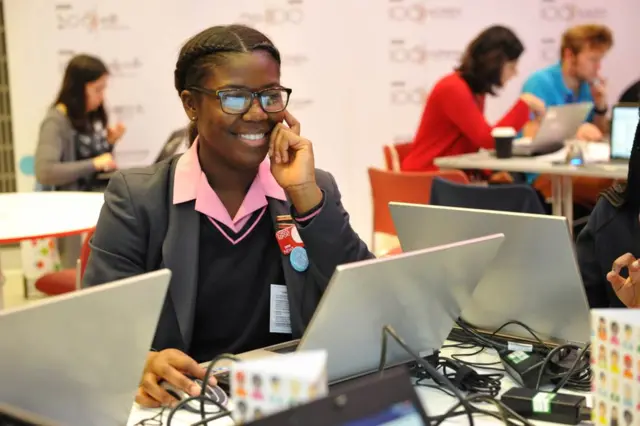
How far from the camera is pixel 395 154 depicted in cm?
500

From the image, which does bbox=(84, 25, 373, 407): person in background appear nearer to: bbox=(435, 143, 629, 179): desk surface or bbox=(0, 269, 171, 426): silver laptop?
bbox=(0, 269, 171, 426): silver laptop

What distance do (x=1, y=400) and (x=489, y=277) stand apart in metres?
0.98

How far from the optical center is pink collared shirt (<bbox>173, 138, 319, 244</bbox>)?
1.86m

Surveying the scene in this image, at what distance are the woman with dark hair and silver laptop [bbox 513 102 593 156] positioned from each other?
2308 mm

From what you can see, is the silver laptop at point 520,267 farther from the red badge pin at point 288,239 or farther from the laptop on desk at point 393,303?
the red badge pin at point 288,239

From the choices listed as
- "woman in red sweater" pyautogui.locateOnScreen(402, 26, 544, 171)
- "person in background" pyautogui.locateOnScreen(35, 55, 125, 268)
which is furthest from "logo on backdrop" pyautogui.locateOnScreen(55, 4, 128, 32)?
"woman in red sweater" pyautogui.locateOnScreen(402, 26, 544, 171)

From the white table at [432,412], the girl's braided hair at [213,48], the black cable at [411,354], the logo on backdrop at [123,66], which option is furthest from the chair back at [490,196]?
the logo on backdrop at [123,66]

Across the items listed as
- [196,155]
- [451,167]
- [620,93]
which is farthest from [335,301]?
[620,93]

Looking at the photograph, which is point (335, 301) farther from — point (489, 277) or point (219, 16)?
point (219, 16)

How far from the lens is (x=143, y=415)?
1494mm

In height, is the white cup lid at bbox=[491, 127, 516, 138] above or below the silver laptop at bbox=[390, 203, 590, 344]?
above

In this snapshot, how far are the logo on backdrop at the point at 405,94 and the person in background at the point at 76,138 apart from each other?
197cm

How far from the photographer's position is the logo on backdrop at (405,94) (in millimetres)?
6055

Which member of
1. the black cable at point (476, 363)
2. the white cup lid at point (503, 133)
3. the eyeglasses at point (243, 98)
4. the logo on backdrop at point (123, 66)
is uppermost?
the logo on backdrop at point (123, 66)
